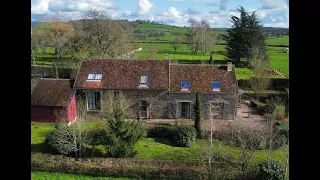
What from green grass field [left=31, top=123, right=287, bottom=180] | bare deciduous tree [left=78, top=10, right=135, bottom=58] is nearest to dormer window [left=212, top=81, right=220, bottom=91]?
green grass field [left=31, top=123, right=287, bottom=180]

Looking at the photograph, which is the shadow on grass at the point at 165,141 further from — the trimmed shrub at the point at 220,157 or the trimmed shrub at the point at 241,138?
the trimmed shrub at the point at 220,157

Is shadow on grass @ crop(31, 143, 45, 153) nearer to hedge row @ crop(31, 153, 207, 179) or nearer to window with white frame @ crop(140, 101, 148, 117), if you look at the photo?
hedge row @ crop(31, 153, 207, 179)

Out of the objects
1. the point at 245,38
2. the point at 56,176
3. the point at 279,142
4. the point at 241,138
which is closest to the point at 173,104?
the point at 241,138

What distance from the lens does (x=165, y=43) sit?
95562 millimetres

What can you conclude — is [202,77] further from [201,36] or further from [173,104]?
[201,36]

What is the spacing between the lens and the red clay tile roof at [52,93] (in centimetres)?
2589

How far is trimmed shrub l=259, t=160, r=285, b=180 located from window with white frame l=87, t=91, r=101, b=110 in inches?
615

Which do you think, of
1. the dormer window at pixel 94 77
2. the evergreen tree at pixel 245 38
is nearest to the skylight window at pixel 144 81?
the dormer window at pixel 94 77

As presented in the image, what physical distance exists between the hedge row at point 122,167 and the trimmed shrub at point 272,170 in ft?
10.8

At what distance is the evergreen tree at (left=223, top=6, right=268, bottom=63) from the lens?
175 feet

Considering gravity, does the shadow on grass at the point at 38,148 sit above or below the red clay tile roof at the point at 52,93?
below

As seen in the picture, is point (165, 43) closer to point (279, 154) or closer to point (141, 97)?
point (141, 97)

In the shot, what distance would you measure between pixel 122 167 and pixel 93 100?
10712 millimetres
